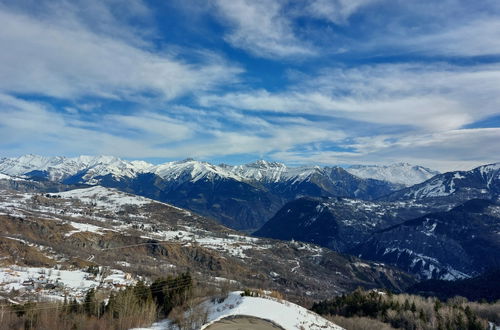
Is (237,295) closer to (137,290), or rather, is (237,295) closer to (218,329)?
(218,329)

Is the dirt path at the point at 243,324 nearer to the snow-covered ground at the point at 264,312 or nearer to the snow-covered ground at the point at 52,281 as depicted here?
the snow-covered ground at the point at 264,312

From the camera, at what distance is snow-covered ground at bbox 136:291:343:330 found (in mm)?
55625

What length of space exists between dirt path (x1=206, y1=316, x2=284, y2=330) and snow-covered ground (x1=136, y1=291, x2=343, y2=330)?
0.55 metres

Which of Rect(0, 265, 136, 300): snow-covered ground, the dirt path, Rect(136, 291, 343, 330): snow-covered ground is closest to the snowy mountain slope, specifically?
Rect(136, 291, 343, 330): snow-covered ground

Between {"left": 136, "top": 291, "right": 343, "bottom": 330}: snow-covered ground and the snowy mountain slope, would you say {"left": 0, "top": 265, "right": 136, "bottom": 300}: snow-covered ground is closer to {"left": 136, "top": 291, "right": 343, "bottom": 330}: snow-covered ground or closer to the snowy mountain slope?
{"left": 136, "top": 291, "right": 343, "bottom": 330}: snow-covered ground

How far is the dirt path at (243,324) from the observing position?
5303cm

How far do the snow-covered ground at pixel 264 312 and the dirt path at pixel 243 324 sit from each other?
553 millimetres

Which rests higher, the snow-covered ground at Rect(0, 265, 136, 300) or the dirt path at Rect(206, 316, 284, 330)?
the dirt path at Rect(206, 316, 284, 330)

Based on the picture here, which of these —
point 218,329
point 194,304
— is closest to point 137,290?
point 194,304

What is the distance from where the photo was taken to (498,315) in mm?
88062

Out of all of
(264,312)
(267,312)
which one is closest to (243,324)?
(264,312)

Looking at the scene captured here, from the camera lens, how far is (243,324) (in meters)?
54.1

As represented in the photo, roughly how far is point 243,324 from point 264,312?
4305 mm

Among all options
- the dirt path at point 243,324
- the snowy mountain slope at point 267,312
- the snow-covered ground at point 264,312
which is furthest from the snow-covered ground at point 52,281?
the dirt path at point 243,324
